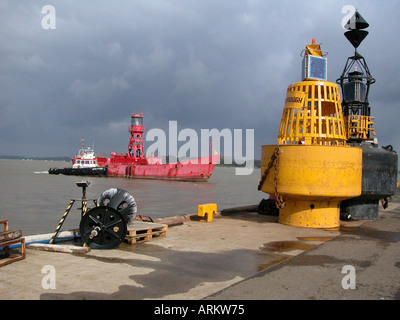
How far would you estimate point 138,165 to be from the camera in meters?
60.6

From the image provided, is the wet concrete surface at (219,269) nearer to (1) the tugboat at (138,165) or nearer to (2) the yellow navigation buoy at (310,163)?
(2) the yellow navigation buoy at (310,163)

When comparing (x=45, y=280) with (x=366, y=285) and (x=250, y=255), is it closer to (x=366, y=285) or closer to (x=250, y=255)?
(x=250, y=255)

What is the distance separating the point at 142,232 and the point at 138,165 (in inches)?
2076

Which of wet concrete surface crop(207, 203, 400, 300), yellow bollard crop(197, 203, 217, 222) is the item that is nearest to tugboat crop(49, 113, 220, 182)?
yellow bollard crop(197, 203, 217, 222)

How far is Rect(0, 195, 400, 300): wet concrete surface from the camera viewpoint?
4953 mm

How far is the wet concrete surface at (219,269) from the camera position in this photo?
16.3 feet

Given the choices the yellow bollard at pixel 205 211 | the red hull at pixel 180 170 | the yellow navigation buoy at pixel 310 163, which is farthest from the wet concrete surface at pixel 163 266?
the red hull at pixel 180 170

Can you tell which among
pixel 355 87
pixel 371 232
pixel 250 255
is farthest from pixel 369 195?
pixel 250 255

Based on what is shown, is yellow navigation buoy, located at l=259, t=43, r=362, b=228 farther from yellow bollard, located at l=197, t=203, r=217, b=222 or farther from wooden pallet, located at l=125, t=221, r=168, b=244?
wooden pallet, located at l=125, t=221, r=168, b=244

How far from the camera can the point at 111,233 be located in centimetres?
754

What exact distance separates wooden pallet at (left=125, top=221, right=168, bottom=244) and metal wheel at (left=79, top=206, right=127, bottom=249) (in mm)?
416

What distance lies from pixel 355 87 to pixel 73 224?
44.8 ft

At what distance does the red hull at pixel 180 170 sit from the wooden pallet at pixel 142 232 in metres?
47.1

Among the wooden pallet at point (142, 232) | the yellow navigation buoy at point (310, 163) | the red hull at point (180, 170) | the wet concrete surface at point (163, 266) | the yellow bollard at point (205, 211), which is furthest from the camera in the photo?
the red hull at point (180, 170)
